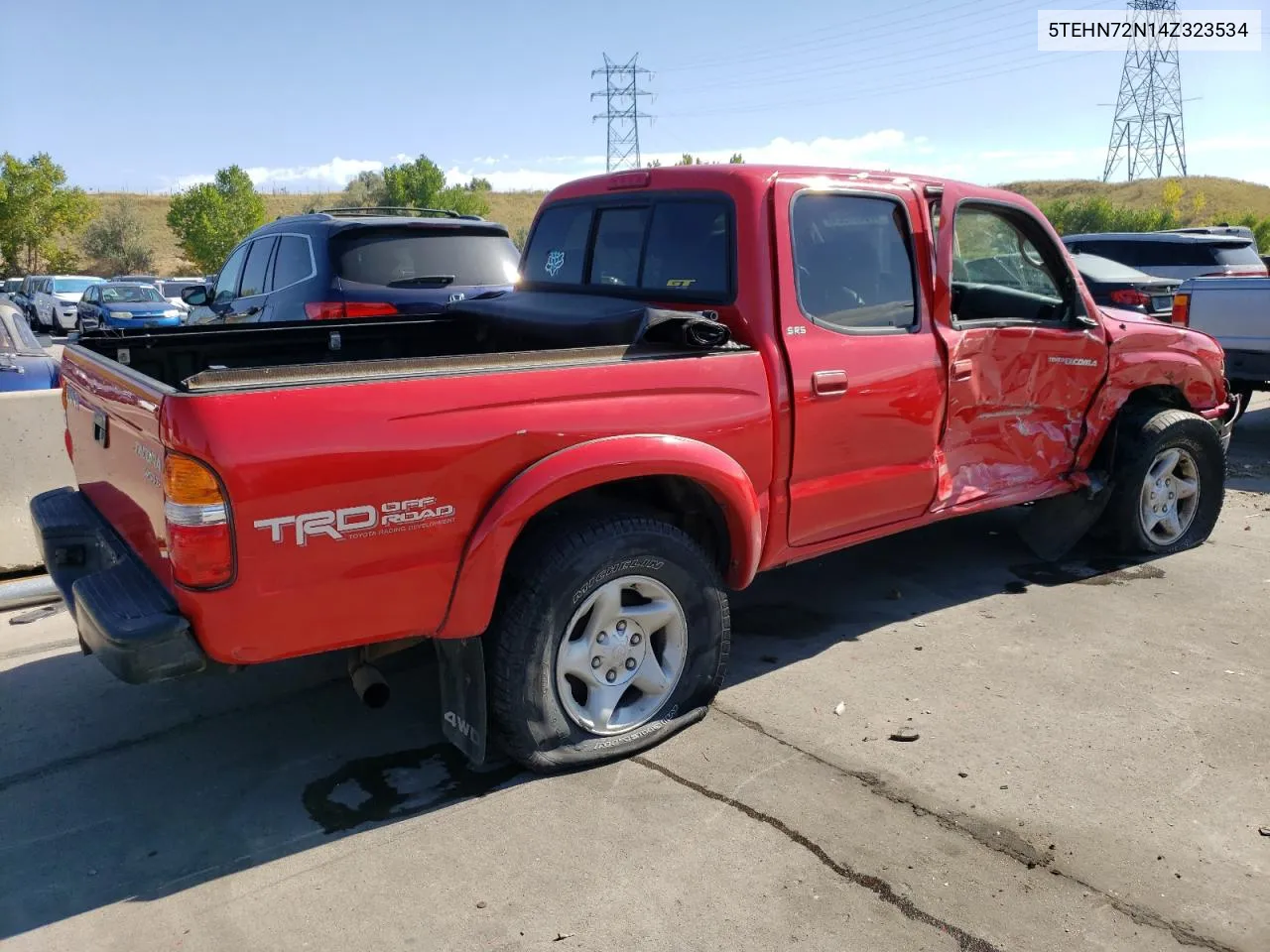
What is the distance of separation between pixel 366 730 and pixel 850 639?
2.19 meters

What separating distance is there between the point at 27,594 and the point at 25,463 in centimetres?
98

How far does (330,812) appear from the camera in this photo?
3.38 m

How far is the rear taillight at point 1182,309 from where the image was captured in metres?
9.69

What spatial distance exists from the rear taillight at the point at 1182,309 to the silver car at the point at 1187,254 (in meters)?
4.67

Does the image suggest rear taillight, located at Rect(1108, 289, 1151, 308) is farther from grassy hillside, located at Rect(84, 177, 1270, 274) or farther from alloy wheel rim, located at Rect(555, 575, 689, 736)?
grassy hillside, located at Rect(84, 177, 1270, 274)

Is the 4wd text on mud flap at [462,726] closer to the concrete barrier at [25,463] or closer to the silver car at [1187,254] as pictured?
the concrete barrier at [25,463]

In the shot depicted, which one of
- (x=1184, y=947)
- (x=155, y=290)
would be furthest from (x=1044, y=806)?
(x=155, y=290)

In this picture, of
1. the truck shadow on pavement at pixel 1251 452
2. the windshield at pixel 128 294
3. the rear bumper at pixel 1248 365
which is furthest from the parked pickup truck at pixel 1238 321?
the windshield at pixel 128 294

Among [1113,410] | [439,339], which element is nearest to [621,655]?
[439,339]

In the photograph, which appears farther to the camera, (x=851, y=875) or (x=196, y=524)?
(x=851, y=875)

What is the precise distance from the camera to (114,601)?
3.07 meters

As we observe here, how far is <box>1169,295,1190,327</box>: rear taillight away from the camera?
31.8 ft

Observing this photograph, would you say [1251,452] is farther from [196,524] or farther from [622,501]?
[196,524]

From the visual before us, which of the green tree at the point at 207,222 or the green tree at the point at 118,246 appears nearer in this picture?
the green tree at the point at 207,222
